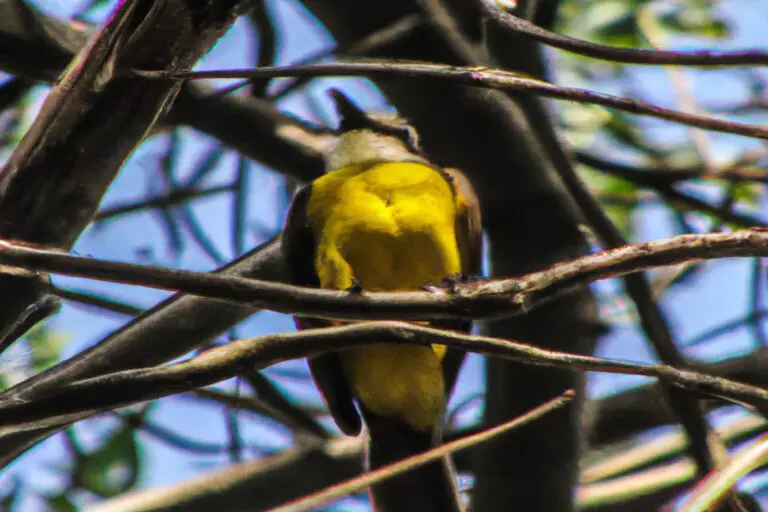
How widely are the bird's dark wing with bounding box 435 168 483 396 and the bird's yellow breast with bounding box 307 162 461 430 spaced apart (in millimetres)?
45

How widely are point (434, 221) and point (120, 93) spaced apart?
155cm

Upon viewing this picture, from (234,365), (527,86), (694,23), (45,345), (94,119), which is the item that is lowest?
(234,365)

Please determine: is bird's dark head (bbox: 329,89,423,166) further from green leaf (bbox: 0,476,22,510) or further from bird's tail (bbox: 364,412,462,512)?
green leaf (bbox: 0,476,22,510)

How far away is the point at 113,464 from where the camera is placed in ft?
11.9

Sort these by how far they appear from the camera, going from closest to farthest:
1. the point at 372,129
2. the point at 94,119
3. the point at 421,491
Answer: the point at 94,119 → the point at 421,491 → the point at 372,129

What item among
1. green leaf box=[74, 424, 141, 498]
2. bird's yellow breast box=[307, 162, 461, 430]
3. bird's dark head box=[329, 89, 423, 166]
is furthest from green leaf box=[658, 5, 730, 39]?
green leaf box=[74, 424, 141, 498]

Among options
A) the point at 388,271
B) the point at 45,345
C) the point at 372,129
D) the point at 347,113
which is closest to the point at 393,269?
the point at 388,271

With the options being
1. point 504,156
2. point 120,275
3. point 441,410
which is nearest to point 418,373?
point 441,410

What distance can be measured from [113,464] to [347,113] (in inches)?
66.6

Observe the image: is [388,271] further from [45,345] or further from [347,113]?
[45,345]

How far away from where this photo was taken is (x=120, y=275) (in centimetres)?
126

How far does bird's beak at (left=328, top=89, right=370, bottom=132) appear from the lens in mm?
4125

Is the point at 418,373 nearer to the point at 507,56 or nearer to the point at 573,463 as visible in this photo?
the point at 573,463

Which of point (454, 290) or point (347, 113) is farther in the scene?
point (347, 113)
